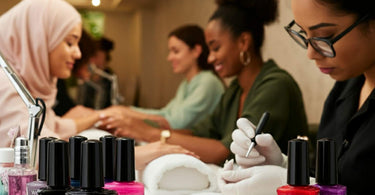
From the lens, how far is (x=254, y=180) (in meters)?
0.45

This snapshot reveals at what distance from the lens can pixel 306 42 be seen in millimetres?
497

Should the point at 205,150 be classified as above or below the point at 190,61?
below

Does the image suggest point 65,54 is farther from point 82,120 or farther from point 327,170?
point 327,170

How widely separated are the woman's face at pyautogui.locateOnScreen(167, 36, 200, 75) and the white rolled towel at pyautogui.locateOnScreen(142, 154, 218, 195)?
0.62 meters

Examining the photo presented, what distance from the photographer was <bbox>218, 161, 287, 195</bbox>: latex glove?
0.45 m

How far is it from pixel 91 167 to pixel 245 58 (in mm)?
438

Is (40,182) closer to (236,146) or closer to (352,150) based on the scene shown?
(236,146)

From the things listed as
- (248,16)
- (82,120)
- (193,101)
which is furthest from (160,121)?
(248,16)

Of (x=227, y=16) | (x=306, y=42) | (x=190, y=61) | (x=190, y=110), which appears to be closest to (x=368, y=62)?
(x=306, y=42)

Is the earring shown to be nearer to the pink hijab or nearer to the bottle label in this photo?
the pink hijab

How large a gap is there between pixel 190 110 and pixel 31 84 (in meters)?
0.46

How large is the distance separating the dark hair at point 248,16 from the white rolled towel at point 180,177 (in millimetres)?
238

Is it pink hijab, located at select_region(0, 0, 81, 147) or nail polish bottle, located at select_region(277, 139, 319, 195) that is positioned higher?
pink hijab, located at select_region(0, 0, 81, 147)

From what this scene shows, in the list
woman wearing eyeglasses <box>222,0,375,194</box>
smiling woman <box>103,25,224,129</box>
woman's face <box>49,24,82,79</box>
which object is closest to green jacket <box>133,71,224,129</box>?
smiling woman <box>103,25,224,129</box>
